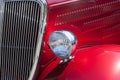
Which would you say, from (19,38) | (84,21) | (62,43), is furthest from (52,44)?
(84,21)

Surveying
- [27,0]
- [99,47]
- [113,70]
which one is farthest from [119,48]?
[27,0]

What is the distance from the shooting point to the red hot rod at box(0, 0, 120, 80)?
2213 mm

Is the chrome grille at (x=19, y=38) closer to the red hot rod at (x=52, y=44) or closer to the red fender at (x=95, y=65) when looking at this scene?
the red hot rod at (x=52, y=44)

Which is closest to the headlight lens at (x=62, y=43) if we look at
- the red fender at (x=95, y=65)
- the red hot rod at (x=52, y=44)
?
the red hot rod at (x=52, y=44)

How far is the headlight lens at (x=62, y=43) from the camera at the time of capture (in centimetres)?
220

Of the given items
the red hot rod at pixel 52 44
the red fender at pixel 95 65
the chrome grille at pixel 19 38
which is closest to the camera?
the red fender at pixel 95 65

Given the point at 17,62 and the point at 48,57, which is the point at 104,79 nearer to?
the point at 48,57

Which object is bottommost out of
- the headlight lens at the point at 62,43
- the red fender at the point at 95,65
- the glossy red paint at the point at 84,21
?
the red fender at the point at 95,65

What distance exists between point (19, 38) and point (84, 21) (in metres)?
0.58

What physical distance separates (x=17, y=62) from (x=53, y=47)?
1.33 ft

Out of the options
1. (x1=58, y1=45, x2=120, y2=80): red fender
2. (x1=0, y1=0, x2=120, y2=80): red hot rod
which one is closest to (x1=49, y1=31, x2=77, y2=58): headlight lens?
(x1=0, y1=0, x2=120, y2=80): red hot rod

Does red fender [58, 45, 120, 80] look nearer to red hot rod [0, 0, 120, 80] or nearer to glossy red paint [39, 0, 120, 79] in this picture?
red hot rod [0, 0, 120, 80]

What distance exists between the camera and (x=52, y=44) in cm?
225

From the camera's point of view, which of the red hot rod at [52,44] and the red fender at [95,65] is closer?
the red fender at [95,65]
